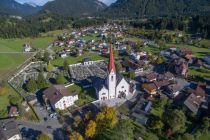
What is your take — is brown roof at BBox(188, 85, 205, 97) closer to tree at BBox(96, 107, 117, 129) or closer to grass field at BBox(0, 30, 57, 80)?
tree at BBox(96, 107, 117, 129)

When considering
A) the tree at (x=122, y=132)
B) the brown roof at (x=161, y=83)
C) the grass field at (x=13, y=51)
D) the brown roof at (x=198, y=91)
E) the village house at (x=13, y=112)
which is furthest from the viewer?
the grass field at (x=13, y=51)

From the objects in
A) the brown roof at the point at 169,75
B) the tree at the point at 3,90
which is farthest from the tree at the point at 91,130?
the brown roof at the point at 169,75

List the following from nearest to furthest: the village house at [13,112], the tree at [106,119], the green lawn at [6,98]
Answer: the tree at [106,119]
the village house at [13,112]
the green lawn at [6,98]

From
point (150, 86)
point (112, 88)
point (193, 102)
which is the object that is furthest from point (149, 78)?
point (193, 102)

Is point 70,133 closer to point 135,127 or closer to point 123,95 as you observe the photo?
point 135,127

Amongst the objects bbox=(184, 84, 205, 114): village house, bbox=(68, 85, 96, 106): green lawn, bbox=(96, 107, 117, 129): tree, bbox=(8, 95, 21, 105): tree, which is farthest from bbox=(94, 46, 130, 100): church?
bbox=(8, 95, 21, 105): tree

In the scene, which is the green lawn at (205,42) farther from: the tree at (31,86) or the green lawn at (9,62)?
the tree at (31,86)

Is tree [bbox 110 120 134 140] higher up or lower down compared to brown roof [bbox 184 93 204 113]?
higher up

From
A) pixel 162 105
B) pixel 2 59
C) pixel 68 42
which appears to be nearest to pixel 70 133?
pixel 162 105
